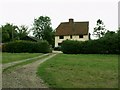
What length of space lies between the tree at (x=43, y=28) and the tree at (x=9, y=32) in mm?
7111

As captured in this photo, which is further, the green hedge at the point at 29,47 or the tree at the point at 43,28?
the tree at the point at 43,28

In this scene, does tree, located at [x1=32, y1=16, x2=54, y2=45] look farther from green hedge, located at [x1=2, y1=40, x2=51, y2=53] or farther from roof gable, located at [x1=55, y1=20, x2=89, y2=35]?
green hedge, located at [x1=2, y1=40, x2=51, y2=53]

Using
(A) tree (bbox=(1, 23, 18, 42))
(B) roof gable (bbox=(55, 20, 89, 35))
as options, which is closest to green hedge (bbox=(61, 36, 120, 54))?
(B) roof gable (bbox=(55, 20, 89, 35))

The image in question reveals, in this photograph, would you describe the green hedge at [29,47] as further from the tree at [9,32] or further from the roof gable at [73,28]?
the tree at [9,32]

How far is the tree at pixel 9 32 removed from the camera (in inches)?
3696

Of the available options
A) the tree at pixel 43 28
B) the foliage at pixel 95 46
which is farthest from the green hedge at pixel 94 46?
the tree at pixel 43 28

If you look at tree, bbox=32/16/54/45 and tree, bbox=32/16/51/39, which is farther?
tree, bbox=32/16/51/39

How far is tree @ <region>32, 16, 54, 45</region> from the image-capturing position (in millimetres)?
101125

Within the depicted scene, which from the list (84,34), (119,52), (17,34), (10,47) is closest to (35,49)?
(10,47)

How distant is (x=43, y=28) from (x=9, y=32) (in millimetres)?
12030

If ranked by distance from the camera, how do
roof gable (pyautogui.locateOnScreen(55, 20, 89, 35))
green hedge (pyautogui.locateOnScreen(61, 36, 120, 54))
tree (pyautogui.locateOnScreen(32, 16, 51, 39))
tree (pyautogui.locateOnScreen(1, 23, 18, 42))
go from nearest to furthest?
1. green hedge (pyautogui.locateOnScreen(61, 36, 120, 54))
2. roof gable (pyautogui.locateOnScreen(55, 20, 89, 35))
3. tree (pyautogui.locateOnScreen(1, 23, 18, 42))
4. tree (pyautogui.locateOnScreen(32, 16, 51, 39))

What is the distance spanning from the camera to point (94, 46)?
168ft

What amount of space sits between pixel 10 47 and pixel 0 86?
146 ft

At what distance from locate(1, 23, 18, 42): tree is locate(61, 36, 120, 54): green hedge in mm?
44342
